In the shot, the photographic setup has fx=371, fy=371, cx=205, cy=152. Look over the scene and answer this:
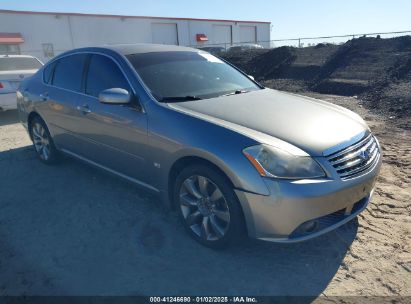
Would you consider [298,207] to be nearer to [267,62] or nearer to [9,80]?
[9,80]

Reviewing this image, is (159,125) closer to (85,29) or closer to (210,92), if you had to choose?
(210,92)

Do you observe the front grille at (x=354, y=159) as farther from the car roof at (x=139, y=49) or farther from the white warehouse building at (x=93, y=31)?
the white warehouse building at (x=93, y=31)

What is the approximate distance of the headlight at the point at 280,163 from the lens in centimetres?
278

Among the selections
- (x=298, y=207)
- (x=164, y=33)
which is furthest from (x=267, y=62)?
(x=164, y=33)

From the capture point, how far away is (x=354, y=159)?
305 centimetres

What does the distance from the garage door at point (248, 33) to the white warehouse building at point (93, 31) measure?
323 mm

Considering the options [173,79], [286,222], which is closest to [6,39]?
[173,79]

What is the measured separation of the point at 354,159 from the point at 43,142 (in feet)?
14.7

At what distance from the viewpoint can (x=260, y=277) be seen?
9.66 feet

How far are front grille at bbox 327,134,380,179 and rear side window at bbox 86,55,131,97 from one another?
2.12 m

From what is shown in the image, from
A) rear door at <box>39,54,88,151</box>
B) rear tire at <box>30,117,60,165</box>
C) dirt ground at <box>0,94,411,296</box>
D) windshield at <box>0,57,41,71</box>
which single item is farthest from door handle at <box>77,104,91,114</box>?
windshield at <box>0,57,41,71</box>

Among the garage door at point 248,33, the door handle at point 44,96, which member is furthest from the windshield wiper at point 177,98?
the garage door at point 248,33

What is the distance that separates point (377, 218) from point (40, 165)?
185 inches

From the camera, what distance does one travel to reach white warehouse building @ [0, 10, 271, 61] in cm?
3081
